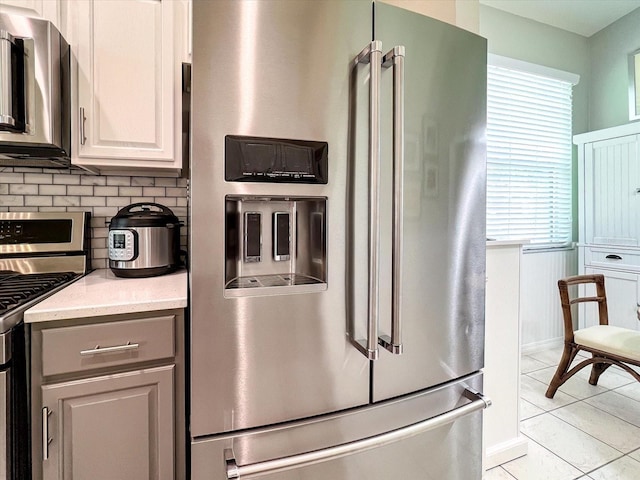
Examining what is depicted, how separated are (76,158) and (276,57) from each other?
0.93 m

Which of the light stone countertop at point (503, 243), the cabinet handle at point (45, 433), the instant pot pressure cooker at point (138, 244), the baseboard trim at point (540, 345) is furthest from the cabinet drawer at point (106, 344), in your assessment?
the baseboard trim at point (540, 345)

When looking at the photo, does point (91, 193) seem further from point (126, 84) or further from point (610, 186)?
point (610, 186)

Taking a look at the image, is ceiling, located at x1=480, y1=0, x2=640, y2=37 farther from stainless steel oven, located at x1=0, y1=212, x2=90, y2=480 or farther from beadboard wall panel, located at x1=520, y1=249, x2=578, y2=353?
stainless steel oven, located at x1=0, y1=212, x2=90, y2=480

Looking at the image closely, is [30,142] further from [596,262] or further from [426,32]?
[596,262]

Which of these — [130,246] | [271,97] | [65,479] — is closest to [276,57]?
[271,97]

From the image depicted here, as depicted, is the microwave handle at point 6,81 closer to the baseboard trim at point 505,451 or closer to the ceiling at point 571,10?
the baseboard trim at point 505,451

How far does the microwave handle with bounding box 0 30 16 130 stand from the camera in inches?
44.8

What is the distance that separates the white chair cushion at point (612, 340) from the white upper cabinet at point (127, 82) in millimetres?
2721

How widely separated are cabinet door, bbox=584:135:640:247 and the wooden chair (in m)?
0.74

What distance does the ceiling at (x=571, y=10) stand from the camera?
297 cm

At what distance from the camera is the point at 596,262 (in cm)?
316

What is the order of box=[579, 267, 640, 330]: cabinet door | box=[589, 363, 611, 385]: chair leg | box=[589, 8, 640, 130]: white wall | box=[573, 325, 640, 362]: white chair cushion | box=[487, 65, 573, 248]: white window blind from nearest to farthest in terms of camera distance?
box=[573, 325, 640, 362]: white chair cushion, box=[589, 363, 611, 385]: chair leg, box=[579, 267, 640, 330]: cabinet door, box=[487, 65, 573, 248]: white window blind, box=[589, 8, 640, 130]: white wall

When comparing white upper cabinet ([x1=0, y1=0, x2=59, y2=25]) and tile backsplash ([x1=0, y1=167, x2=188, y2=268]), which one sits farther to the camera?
tile backsplash ([x1=0, y1=167, x2=188, y2=268])

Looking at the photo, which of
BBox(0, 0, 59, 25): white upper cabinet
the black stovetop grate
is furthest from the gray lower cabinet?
BBox(0, 0, 59, 25): white upper cabinet
